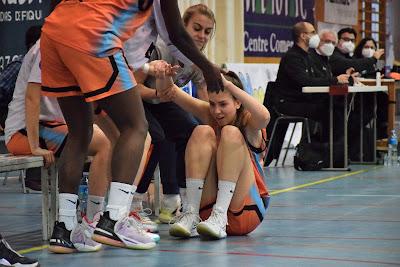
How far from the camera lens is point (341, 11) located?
14328 mm

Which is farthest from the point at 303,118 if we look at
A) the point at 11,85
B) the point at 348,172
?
the point at 11,85

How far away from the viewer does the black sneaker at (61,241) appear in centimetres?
375

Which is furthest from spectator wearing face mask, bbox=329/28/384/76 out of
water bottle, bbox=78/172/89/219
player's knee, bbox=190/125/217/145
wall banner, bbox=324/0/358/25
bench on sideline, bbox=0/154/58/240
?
bench on sideline, bbox=0/154/58/240

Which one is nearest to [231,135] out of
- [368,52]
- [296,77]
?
[296,77]

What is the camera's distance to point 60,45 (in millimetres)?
3596

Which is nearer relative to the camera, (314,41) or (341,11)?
(314,41)

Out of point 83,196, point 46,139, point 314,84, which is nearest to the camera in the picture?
point 46,139

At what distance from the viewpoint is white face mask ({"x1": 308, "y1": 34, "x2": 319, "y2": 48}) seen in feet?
30.6

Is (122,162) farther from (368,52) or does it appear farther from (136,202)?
(368,52)

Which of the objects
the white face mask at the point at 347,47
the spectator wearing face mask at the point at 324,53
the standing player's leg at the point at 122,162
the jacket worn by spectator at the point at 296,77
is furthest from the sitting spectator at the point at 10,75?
the white face mask at the point at 347,47

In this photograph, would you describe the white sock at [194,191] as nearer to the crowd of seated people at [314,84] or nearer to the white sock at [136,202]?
the white sock at [136,202]

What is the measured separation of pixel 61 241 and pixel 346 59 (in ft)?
23.7

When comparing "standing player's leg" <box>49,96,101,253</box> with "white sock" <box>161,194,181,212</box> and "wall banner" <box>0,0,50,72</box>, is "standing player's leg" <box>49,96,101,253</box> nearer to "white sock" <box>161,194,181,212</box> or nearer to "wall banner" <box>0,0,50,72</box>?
"white sock" <box>161,194,181,212</box>

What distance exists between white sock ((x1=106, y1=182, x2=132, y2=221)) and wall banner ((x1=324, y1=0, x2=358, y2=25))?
33.9 feet
